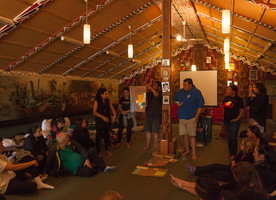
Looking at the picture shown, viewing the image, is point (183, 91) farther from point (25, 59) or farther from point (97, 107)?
point (25, 59)

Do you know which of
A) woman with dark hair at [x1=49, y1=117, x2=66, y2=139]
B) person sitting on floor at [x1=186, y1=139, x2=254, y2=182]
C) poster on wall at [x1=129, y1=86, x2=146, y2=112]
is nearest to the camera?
person sitting on floor at [x1=186, y1=139, x2=254, y2=182]

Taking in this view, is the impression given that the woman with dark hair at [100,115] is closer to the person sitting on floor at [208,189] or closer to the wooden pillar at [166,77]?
the wooden pillar at [166,77]

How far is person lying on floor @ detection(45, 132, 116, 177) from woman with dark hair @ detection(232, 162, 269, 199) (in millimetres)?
2539

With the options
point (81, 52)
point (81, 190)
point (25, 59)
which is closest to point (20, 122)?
point (25, 59)

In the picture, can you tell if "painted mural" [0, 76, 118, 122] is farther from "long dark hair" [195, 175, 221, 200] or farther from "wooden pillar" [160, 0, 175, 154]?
"long dark hair" [195, 175, 221, 200]

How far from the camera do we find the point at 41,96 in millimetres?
7461

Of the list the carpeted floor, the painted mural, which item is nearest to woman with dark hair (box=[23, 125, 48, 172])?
the carpeted floor

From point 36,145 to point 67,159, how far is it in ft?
2.14

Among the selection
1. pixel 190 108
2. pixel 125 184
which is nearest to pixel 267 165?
pixel 125 184

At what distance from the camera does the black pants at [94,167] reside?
3.85 m

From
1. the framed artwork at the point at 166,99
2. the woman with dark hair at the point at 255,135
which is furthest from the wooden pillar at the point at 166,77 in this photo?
the woman with dark hair at the point at 255,135

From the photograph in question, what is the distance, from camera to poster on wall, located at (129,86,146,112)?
5.76 meters

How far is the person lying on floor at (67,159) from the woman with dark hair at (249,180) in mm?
2539

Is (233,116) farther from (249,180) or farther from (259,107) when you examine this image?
(249,180)
